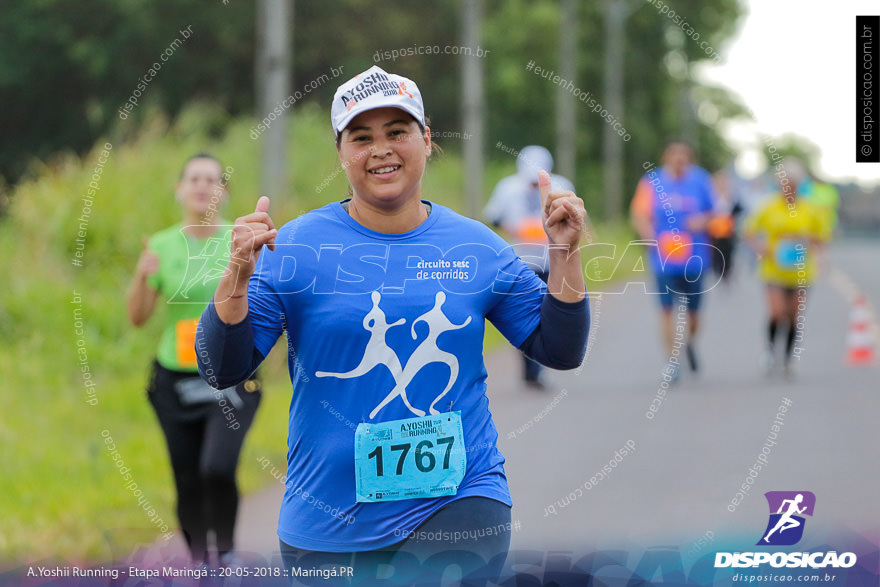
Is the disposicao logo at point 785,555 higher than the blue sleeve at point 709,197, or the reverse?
the blue sleeve at point 709,197

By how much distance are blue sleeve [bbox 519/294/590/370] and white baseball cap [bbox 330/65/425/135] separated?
551 millimetres

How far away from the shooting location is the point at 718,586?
349 centimetres

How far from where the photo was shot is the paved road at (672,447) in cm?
573

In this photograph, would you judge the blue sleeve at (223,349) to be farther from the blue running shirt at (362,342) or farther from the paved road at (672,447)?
the paved road at (672,447)

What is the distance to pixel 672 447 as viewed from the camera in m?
7.61

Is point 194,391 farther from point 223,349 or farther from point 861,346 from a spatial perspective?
point 861,346

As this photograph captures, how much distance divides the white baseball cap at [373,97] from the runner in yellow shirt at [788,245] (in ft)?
24.1

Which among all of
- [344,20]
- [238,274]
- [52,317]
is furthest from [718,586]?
[344,20]

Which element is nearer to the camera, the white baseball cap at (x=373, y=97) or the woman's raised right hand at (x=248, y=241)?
the woman's raised right hand at (x=248, y=241)

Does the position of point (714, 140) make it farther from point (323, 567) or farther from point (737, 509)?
point (323, 567)

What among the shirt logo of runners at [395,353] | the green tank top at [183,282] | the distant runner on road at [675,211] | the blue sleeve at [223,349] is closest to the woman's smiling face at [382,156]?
the shirt logo of runners at [395,353]

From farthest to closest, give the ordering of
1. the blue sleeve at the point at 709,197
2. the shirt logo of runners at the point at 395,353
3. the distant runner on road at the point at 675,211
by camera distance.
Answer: the blue sleeve at the point at 709,197 → the distant runner on road at the point at 675,211 → the shirt logo of runners at the point at 395,353

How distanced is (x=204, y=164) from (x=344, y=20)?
25951 mm

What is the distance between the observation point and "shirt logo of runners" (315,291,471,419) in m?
2.80
